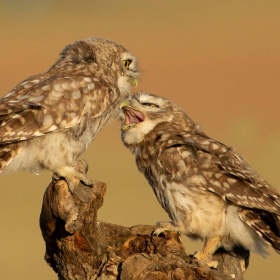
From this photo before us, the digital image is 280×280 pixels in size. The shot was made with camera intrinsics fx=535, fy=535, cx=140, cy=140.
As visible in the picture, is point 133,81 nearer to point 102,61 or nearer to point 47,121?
point 102,61

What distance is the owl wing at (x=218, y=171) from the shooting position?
5.16m

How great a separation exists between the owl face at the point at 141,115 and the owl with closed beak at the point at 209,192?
47mm

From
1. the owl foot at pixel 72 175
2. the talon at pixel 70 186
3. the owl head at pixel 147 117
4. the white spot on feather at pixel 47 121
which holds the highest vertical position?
the owl head at pixel 147 117

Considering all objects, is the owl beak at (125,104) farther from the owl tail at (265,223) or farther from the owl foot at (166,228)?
the owl tail at (265,223)

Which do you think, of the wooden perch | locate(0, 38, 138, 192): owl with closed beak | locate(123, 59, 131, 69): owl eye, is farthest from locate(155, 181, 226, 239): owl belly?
locate(123, 59, 131, 69): owl eye

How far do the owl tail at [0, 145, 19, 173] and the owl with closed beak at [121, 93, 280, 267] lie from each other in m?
1.26

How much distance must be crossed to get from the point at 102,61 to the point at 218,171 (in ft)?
7.12

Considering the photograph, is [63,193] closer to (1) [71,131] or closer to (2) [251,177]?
(1) [71,131]

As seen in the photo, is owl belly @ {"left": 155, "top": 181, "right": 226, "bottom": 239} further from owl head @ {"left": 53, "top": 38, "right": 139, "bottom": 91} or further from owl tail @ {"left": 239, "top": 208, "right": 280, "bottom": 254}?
owl head @ {"left": 53, "top": 38, "right": 139, "bottom": 91}

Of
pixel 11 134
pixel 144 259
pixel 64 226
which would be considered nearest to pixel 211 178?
pixel 144 259

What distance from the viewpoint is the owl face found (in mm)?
5961

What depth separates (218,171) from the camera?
5.38 meters

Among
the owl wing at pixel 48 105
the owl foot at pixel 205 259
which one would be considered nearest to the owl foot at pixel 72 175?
the owl wing at pixel 48 105

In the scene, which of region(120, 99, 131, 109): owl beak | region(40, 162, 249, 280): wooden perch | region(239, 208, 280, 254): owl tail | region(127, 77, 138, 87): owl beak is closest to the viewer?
region(40, 162, 249, 280): wooden perch
